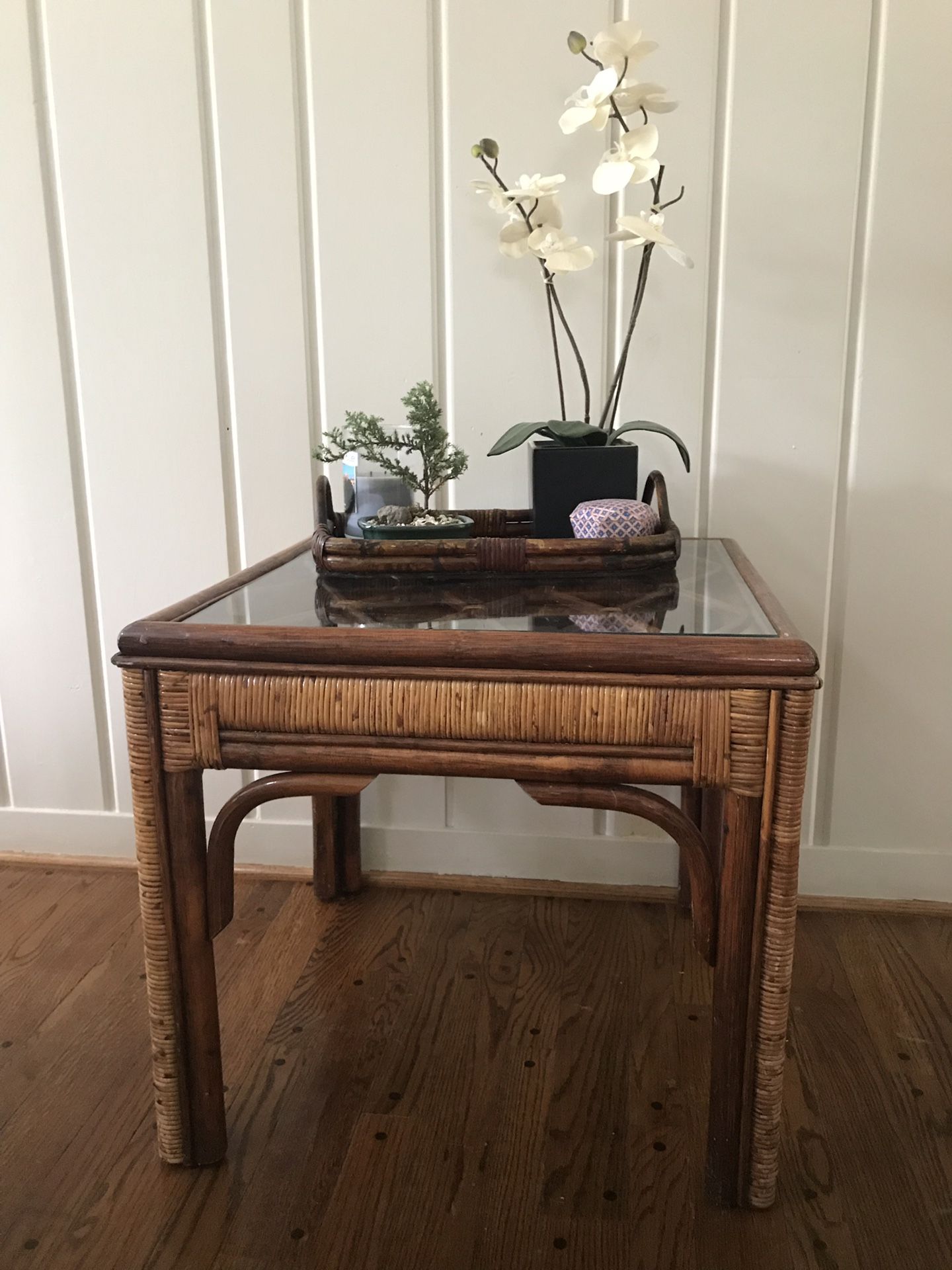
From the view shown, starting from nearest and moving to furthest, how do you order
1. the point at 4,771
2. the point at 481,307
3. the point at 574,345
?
1. the point at 574,345
2. the point at 481,307
3. the point at 4,771

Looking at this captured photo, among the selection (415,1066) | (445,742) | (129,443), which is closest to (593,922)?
(415,1066)

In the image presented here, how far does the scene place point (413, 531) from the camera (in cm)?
108

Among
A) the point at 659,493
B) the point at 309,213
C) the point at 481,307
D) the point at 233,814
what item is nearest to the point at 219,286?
the point at 309,213

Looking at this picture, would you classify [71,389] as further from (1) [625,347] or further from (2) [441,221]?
(1) [625,347]

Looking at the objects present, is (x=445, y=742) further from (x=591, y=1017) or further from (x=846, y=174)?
(x=846, y=174)

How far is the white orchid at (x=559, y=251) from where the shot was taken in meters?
1.18

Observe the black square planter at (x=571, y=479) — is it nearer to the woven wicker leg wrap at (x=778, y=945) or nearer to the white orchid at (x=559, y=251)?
the white orchid at (x=559, y=251)

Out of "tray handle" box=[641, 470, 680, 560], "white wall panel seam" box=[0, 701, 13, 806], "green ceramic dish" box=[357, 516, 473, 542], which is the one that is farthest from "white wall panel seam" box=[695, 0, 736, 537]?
"white wall panel seam" box=[0, 701, 13, 806]

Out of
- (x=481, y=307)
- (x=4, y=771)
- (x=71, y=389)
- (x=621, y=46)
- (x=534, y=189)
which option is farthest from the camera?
(x=4, y=771)

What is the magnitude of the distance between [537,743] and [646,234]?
626mm

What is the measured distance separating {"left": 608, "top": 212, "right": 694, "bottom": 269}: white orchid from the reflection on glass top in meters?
0.38

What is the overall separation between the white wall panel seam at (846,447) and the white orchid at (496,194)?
48 cm

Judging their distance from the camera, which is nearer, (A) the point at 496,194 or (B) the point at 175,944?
(B) the point at 175,944

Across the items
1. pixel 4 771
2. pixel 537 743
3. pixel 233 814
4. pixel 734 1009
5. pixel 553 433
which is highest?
pixel 553 433
